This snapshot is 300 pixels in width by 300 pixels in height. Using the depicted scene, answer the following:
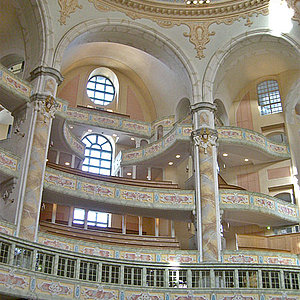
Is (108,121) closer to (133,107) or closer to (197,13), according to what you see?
(133,107)

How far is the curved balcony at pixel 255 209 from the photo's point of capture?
23.2 meters

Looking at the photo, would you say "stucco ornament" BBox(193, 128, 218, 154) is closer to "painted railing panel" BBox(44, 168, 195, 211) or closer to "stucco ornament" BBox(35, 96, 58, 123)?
"painted railing panel" BBox(44, 168, 195, 211)

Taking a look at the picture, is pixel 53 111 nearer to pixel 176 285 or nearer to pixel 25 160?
pixel 25 160

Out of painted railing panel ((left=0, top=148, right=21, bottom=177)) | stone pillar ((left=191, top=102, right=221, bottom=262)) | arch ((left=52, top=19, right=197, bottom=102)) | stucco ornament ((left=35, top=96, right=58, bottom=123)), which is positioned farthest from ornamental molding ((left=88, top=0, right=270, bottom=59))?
painted railing panel ((left=0, top=148, right=21, bottom=177))

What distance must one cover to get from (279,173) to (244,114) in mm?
5059

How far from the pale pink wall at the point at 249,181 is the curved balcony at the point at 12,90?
1413 cm

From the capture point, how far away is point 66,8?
23703 millimetres

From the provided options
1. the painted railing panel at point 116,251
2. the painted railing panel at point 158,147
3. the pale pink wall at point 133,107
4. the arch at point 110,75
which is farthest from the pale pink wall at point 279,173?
the arch at point 110,75

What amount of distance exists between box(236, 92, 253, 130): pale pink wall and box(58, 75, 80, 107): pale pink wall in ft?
37.1

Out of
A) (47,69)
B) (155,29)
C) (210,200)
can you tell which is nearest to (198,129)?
(210,200)

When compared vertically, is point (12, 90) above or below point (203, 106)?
below

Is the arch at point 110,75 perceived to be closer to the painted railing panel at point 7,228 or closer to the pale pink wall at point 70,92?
the pale pink wall at point 70,92

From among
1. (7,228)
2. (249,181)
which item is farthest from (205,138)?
(7,228)

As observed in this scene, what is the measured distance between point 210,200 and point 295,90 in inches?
433
